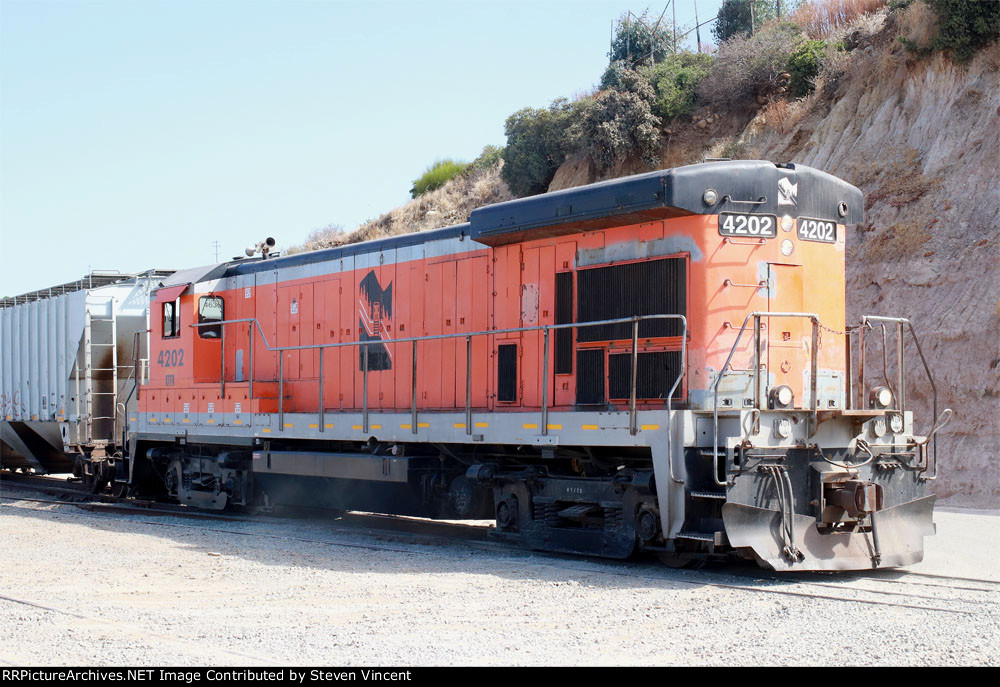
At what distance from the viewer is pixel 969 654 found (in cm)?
571

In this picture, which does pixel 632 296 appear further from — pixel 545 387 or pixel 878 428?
pixel 878 428

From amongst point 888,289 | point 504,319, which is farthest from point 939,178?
point 504,319

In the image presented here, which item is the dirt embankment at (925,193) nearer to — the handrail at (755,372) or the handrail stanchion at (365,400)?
the handrail at (755,372)

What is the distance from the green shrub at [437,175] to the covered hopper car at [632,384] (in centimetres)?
2507

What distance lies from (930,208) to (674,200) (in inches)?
419

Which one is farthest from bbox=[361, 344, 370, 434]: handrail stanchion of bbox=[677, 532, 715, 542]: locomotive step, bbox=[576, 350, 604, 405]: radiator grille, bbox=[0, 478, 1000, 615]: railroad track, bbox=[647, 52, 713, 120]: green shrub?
bbox=[647, 52, 713, 120]: green shrub

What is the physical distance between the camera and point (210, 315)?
1447 centimetres

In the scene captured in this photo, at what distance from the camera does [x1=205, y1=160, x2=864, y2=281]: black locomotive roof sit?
897 cm

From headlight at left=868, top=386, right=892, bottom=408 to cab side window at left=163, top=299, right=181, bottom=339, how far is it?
378 inches

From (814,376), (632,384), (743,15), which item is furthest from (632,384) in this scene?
(743,15)

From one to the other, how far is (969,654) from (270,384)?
9.38m

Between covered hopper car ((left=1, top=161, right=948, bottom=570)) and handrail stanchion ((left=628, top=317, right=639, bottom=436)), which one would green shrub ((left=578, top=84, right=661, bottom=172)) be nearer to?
covered hopper car ((left=1, top=161, right=948, bottom=570))

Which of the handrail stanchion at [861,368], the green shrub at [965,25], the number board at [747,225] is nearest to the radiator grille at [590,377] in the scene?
the number board at [747,225]

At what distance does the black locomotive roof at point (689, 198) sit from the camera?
896 centimetres
